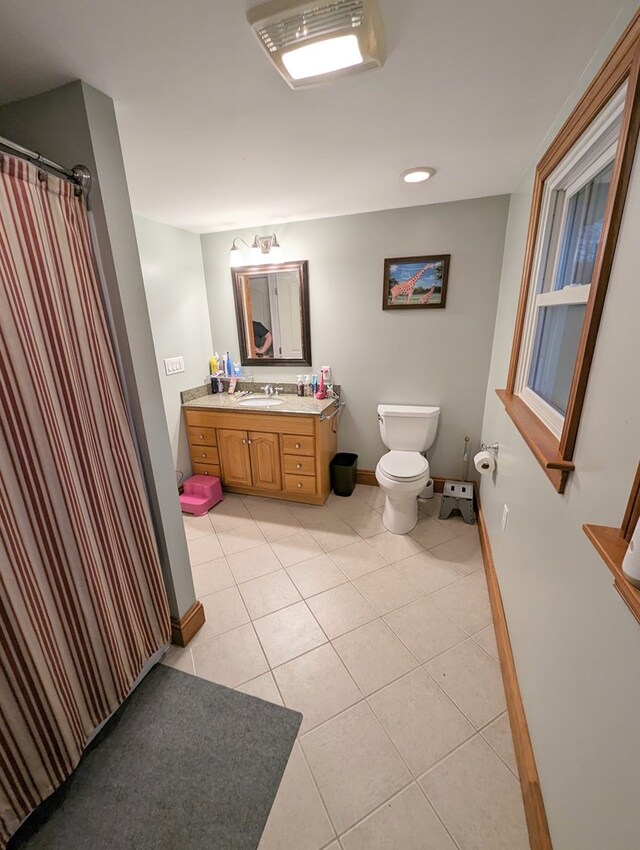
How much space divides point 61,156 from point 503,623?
2.48m

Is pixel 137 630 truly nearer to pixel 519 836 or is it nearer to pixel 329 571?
pixel 329 571

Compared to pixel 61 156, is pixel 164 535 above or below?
below

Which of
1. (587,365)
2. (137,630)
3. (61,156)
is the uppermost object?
(61,156)

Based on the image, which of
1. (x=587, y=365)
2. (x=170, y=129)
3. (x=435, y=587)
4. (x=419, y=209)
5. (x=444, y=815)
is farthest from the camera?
(x=419, y=209)

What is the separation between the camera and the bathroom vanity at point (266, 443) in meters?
2.54

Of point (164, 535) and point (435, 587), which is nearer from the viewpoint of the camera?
point (164, 535)

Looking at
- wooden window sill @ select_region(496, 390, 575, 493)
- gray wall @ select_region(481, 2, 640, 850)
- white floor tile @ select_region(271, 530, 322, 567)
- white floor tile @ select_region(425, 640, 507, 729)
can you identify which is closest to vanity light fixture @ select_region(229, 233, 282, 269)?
gray wall @ select_region(481, 2, 640, 850)

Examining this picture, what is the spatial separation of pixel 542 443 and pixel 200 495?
Answer: 2.42 m

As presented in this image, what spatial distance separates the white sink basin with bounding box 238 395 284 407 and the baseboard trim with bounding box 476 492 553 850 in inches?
76.3

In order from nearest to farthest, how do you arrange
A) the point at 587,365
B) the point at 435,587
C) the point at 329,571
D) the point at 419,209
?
the point at 587,365 < the point at 435,587 < the point at 329,571 < the point at 419,209

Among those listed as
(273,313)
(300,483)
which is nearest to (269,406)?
(300,483)

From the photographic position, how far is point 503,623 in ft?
4.98

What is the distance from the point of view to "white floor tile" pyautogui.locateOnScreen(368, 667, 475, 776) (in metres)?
1.17

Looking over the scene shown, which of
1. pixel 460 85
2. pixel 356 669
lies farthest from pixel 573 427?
pixel 356 669
